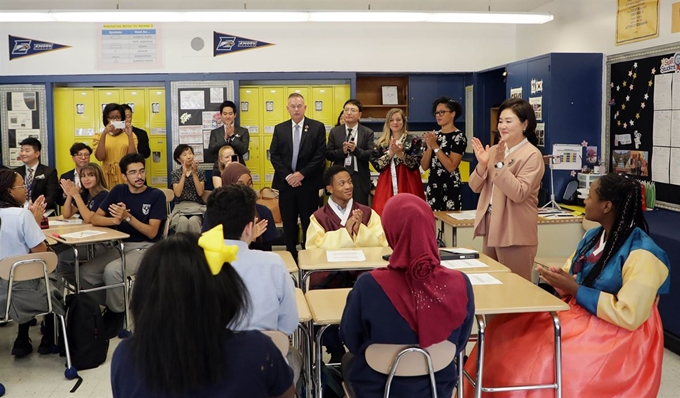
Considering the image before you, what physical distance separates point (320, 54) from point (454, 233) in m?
4.17

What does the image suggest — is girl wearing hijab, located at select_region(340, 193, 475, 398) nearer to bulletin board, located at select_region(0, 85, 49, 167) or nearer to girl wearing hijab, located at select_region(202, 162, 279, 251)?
girl wearing hijab, located at select_region(202, 162, 279, 251)

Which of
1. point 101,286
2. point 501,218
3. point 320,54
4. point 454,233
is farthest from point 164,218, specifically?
point 320,54

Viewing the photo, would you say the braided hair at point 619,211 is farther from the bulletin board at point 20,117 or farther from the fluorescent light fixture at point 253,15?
the bulletin board at point 20,117

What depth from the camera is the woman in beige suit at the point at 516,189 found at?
12.5 feet

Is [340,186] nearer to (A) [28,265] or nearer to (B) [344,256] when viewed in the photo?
(B) [344,256]

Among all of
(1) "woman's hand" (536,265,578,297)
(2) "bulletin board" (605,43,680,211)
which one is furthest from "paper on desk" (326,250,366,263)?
(2) "bulletin board" (605,43,680,211)

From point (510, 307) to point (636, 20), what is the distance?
400cm

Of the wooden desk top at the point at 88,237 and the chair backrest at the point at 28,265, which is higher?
the wooden desk top at the point at 88,237

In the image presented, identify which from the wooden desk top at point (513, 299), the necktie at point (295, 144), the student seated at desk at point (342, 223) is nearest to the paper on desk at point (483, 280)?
the wooden desk top at point (513, 299)

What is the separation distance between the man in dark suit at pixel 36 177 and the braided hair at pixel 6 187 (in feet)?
7.64

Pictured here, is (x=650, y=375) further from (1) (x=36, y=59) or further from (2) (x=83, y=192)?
(1) (x=36, y=59)

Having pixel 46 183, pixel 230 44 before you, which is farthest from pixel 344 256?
pixel 230 44

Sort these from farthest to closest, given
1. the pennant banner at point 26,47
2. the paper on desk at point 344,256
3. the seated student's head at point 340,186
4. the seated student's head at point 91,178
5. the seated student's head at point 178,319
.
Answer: the pennant banner at point 26,47
the seated student's head at point 91,178
the seated student's head at point 340,186
the paper on desk at point 344,256
the seated student's head at point 178,319

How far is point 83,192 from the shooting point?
560cm
